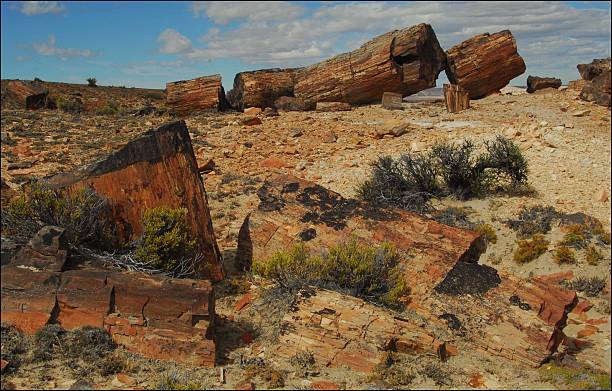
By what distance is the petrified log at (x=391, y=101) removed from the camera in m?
18.7

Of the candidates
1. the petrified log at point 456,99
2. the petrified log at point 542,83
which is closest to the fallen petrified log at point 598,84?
the petrified log at point 542,83

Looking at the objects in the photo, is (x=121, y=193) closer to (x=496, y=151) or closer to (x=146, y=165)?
(x=146, y=165)

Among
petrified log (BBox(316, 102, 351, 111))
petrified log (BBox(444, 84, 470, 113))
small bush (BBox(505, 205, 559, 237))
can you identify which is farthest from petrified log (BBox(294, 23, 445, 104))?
small bush (BBox(505, 205, 559, 237))

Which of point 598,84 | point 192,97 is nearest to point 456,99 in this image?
point 598,84

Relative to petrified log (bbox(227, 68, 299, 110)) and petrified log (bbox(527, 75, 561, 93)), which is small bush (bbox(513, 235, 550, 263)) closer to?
petrified log (bbox(227, 68, 299, 110))

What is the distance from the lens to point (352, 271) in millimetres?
6789

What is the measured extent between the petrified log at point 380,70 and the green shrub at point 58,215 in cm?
1358

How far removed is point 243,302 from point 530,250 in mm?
4366

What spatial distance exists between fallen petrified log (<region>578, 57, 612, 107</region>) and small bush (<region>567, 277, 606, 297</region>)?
8.48 metres

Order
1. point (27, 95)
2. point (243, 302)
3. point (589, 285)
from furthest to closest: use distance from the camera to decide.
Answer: point (27, 95)
point (589, 285)
point (243, 302)

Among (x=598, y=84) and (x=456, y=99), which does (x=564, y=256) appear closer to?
(x=456, y=99)

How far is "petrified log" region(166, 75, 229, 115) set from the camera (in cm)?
2056

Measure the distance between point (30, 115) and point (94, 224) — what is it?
16.2 meters

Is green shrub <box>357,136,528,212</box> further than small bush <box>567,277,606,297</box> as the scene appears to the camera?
Yes
